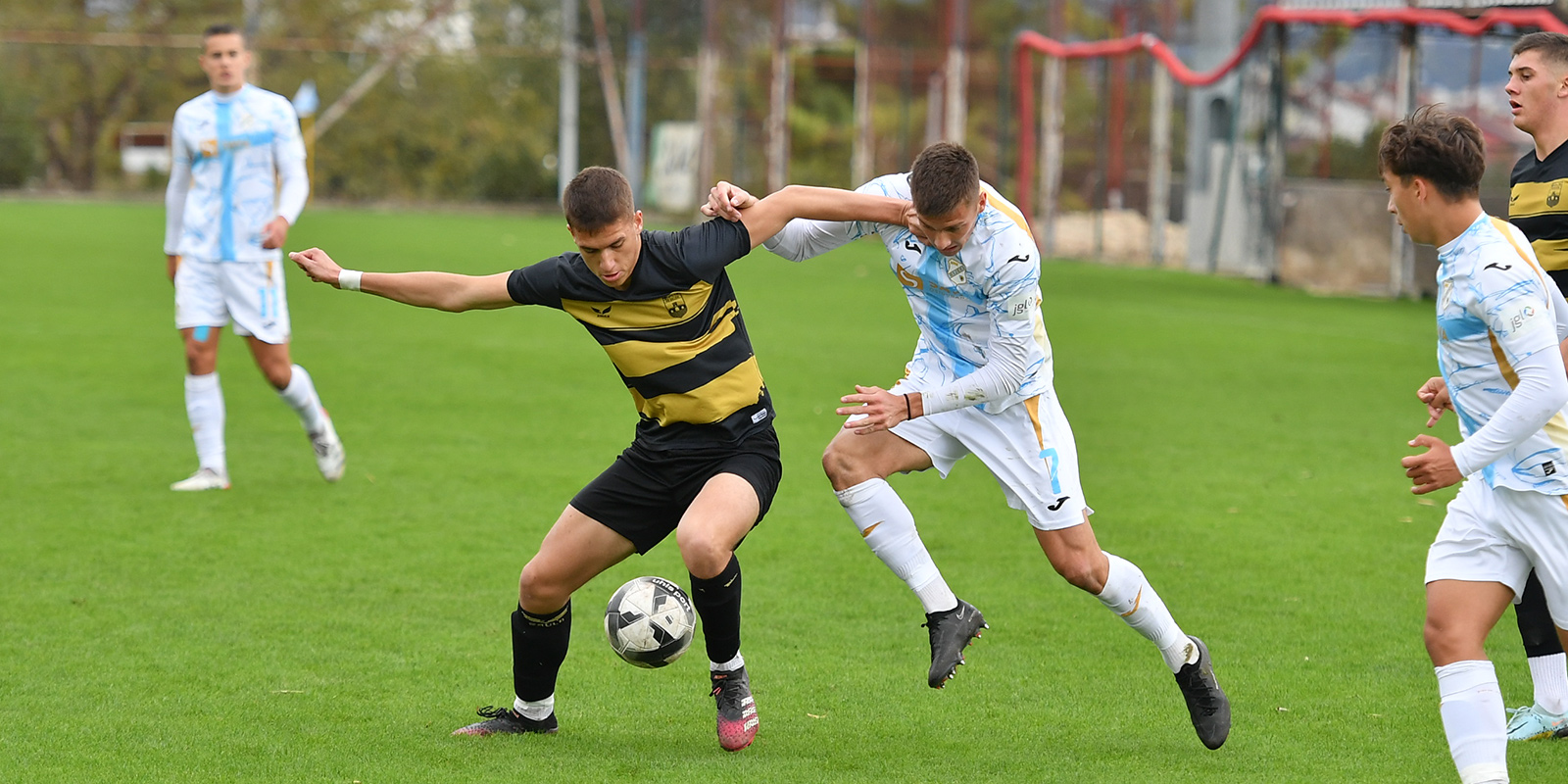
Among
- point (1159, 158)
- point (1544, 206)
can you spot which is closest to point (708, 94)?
point (1159, 158)

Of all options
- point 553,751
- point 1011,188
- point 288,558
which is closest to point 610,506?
point 553,751

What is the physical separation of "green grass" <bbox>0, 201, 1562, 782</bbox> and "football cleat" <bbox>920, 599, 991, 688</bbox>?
0.67 ft

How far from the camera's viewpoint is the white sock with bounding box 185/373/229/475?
845cm

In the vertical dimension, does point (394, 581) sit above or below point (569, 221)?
below

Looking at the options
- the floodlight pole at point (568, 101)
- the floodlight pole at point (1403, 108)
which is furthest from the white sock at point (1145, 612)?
the floodlight pole at point (568, 101)

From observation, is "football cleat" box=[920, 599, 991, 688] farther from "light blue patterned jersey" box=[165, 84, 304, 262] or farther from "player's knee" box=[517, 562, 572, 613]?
"light blue patterned jersey" box=[165, 84, 304, 262]

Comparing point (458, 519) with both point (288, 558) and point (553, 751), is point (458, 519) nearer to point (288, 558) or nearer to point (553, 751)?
point (288, 558)

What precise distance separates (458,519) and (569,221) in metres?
3.64

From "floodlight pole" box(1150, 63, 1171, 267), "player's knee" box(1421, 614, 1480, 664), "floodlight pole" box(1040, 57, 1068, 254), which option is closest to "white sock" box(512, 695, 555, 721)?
"player's knee" box(1421, 614, 1480, 664)

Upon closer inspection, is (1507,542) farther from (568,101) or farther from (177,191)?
(568,101)

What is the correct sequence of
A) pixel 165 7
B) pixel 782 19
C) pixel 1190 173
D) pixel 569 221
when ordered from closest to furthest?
1. pixel 569 221
2. pixel 1190 173
3. pixel 782 19
4. pixel 165 7

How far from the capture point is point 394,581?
6.56 m

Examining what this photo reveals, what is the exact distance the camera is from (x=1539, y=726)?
188 inches

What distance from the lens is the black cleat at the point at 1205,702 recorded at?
182 inches
